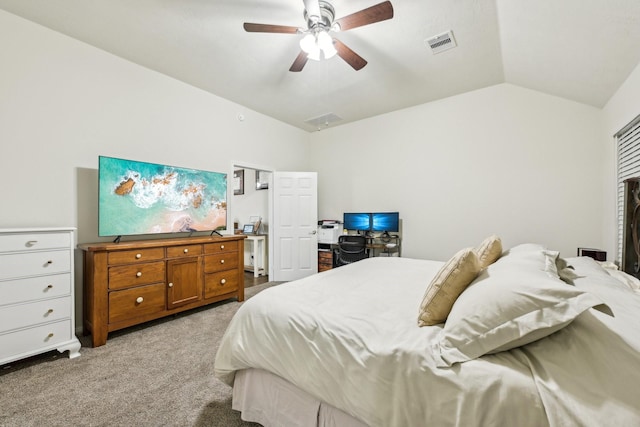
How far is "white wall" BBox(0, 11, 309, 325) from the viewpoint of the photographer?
236 cm

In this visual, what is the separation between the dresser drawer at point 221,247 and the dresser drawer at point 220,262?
2.1 inches

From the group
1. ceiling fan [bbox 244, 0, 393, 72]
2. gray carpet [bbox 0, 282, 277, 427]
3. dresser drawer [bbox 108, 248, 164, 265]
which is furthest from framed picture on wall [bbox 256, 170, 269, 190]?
gray carpet [bbox 0, 282, 277, 427]

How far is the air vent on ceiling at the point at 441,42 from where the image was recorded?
255 cm

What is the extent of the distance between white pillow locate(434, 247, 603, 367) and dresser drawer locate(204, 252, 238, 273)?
289cm

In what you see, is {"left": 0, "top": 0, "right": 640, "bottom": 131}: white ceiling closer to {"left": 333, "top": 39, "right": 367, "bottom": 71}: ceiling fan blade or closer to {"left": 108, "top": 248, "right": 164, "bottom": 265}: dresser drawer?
{"left": 333, "top": 39, "right": 367, "bottom": 71}: ceiling fan blade

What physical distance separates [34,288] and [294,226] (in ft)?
10.9

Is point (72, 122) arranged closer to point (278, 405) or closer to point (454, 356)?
point (278, 405)

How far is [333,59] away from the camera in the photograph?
3.01 meters

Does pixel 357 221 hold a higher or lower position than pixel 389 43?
lower

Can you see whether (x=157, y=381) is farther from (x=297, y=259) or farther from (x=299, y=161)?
(x=299, y=161)

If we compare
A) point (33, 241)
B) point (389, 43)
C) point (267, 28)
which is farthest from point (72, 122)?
point (389, 43)

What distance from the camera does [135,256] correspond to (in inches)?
104

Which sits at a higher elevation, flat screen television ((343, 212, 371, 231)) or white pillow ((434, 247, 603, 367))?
flat screen television ((343, 212, 371, 231))

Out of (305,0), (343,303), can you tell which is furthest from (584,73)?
(343,303)
